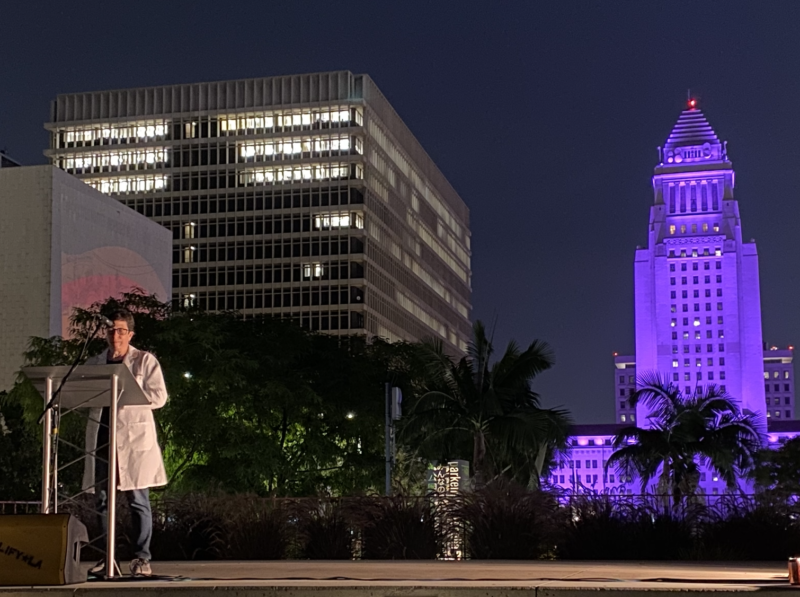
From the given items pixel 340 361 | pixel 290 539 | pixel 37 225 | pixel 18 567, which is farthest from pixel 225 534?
pixel 37 225

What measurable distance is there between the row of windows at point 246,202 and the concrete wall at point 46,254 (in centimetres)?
4784

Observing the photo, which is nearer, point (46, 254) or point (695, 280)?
point (46, 254)

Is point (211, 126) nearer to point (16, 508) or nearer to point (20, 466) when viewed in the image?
point (20, 466)

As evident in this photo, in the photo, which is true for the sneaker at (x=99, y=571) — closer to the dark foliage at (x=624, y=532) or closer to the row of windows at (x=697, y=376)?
the dark foliage at (x=624, y=532)

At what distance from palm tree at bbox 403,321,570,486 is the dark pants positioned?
28200 mm

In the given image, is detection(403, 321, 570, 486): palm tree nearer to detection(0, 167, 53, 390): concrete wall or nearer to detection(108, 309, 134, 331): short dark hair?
detection(108, 309, 134, 331): short dark hair

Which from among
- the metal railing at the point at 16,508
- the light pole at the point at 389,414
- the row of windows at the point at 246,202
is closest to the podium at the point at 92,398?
the metal railing at the point at 16,508

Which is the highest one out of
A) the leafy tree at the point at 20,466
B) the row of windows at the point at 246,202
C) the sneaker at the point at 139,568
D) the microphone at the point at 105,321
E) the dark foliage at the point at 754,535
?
the row of windows at the point at 246,202

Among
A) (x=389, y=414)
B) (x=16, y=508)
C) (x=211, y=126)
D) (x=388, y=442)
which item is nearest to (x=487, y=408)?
(x=389, y=414)

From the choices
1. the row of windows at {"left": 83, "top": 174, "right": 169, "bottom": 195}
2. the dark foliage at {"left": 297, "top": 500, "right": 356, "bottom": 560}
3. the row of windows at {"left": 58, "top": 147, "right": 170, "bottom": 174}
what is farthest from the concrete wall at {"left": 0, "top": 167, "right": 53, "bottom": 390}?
the dark foliage at {"left": 297, "top": 500, "right": 356, "bottom": 560}

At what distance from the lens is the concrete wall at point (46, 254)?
7400 centimetres

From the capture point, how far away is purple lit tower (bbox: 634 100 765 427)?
186125 millimetres

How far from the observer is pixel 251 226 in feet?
424

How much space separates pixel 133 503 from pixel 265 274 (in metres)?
119
